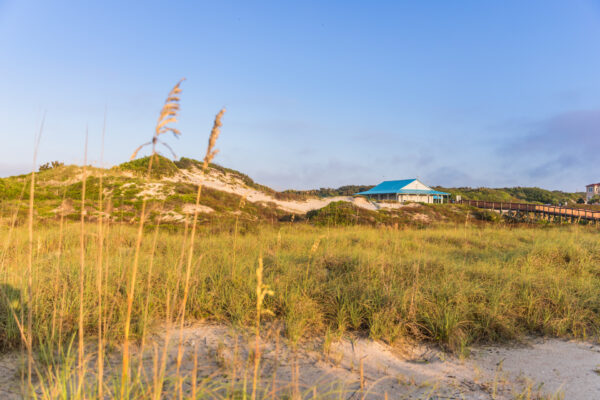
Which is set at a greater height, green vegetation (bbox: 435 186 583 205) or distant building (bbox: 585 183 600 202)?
distant building (bbox: 585 183 600 202)

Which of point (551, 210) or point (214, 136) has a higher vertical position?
point (551, 210)

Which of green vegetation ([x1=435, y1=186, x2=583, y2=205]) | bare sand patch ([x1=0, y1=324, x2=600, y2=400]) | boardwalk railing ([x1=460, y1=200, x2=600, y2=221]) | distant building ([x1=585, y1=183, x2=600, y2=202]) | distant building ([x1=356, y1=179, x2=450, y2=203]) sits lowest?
bare sand patch ([x1=0, y1=324, x2=600, y2=400])

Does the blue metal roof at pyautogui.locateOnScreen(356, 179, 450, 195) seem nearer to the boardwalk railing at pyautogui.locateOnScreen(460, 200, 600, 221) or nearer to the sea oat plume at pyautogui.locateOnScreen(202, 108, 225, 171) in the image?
the boardwalk railing at pyautogui.locateOnScreen(460, 200, 600, 221)

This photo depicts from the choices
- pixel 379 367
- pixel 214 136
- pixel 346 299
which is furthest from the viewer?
pixel 346 299

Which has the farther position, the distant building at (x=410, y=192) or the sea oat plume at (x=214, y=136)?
the distant building at (x=410, y=192)

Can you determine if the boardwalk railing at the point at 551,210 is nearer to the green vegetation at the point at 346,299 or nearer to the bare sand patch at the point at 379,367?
the green vegetation at the point at 346,299

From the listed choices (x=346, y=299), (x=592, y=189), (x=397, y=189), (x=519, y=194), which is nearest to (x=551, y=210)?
(x=397, y=189)

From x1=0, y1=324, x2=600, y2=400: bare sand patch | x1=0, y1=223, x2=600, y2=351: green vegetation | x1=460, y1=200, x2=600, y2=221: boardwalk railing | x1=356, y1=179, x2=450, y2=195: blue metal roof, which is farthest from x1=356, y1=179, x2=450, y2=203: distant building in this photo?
x1=0, y1=324, x2=600, y2=400: bare sand patch

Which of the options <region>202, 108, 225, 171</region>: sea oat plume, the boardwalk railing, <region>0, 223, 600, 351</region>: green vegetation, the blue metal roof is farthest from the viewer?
the blue metal roof

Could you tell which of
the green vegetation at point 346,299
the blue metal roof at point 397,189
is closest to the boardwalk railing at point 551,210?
the blue metal roof at point 397,189

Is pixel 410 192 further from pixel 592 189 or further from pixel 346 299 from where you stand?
pixel 592 189

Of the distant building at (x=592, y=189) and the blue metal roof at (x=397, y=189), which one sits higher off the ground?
the distant building at (x=592, y=189)

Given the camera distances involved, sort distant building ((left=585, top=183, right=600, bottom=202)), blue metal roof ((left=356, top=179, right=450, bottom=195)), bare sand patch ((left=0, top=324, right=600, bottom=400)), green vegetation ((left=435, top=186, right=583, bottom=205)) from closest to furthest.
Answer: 1. bare sand patch ((left=0, top=324, right=600, bottom=400))
2. blue metal roof ((left=356, top=179, right=450, bottom=195))
3. green vegetation ((left=435, top=186, right=583, bottom=205))
4. distant building ((left=585, top=183, right=600, bottom=202))

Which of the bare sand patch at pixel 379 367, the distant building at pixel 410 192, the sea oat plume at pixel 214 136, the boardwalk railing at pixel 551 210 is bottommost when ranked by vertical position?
the bare sand patch at pixel 379 367
